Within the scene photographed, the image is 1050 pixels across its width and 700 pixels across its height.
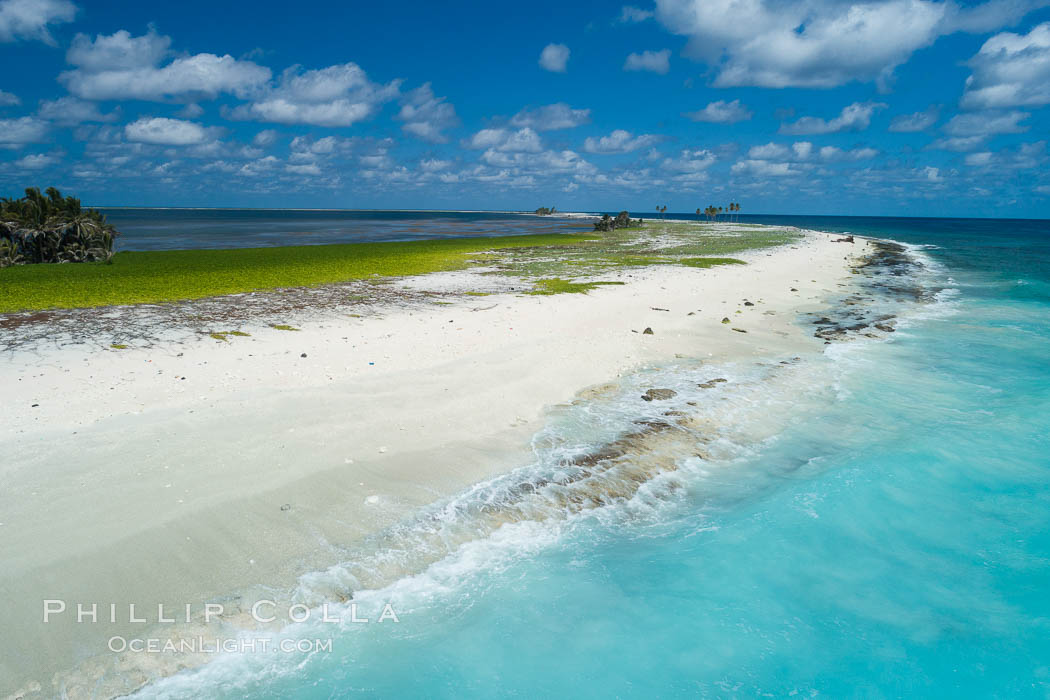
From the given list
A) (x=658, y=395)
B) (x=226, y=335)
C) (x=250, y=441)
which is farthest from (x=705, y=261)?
(x=250, y=441)

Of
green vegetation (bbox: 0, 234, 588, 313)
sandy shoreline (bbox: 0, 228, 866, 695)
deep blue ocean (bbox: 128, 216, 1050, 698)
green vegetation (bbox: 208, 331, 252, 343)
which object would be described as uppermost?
green vegetation (bbox: 0, 234, 588, 313)

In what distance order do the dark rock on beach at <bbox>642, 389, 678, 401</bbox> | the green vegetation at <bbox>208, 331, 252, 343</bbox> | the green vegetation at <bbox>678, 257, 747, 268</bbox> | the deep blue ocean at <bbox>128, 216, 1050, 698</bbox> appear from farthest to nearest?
the green vegetation at <bbox>678, 257, 747, 268</bbox> < the green vegetation at <bbox>208, 331, 252, 343</bbox> < the dark rock on beach at <bbox>642, 389, 678, 401</bbox> < the deep blue ocean at <bbox>128, 216, 1050, 698</bbox>

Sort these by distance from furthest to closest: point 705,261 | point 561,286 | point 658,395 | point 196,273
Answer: point 705,261
point 196,273
point 561,286
point 658,395

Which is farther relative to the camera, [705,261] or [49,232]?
[705,261]

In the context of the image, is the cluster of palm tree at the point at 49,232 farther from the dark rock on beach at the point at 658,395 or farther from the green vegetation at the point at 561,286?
the dark rock on beach at the point at 658,395

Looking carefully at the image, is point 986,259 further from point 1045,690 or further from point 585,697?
point 585,697

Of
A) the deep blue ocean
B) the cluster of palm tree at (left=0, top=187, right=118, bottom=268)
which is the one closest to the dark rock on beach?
the deep blue ocean

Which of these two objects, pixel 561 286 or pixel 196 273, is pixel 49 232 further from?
pixel 561 286

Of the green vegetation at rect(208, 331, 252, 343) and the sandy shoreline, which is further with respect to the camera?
the green vegetation at rect(208, 331, 252, 343)

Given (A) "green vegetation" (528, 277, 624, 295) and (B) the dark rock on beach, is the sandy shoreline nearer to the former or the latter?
(B) the dark rock on beach
